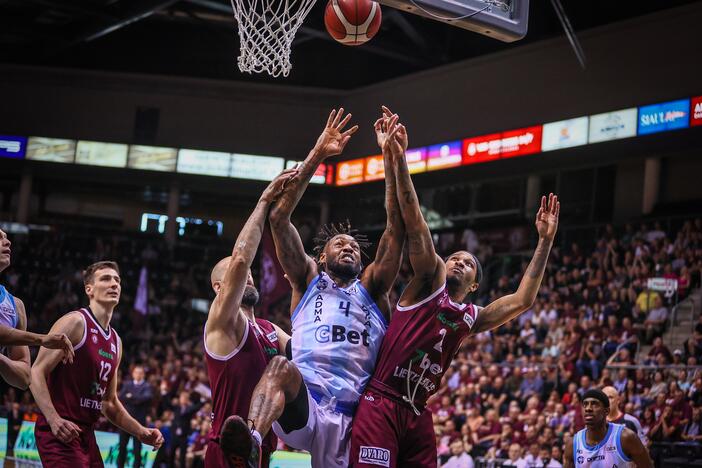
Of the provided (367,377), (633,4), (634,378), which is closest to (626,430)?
(367,377)

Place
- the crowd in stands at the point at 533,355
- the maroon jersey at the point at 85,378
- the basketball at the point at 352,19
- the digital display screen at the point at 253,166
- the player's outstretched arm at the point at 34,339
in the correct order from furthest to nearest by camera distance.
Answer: the digital display screen at the point at 253,166
the crowd in stands at the point at 533,355
the basketball at the point at 352,19
the maroon jersey at the point at 85,378
the player's outstretched arm at the point at 34,339

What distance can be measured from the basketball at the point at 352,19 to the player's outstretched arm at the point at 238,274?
2.36 m

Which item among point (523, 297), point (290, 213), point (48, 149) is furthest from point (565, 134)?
point (290, 213)

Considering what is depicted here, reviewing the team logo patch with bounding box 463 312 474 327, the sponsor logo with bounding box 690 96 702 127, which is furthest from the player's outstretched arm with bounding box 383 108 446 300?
the sponsor logo with bounding box 690 96 702 127

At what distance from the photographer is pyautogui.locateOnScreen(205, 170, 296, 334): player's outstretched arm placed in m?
5.27

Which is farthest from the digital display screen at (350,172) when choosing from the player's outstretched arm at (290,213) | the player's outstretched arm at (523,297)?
the player's outstretched arm at (290,213)

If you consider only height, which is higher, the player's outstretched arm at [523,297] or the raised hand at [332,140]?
the raised hand at [332,140]

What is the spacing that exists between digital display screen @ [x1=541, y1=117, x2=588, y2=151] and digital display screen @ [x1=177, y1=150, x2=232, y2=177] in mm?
10161

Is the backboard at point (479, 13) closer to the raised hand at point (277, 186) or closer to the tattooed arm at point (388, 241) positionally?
the tattooed arm at point (388, 241)

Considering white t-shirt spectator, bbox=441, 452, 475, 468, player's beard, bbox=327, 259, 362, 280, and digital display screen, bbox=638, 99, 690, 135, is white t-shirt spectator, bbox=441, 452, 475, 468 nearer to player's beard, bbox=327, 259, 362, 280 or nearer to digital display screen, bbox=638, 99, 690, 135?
player's beard, bbox=327, 259, 362, 280

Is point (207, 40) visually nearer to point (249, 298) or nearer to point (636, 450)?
point (636, 450)

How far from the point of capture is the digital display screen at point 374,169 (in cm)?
2453

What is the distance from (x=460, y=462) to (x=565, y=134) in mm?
10756

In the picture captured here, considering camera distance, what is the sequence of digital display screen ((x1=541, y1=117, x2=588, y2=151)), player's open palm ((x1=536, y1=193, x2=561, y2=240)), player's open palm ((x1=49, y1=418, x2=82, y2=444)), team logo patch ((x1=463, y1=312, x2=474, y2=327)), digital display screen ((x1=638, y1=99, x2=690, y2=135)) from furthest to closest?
1. digital display screen ((x1=541, y1=117, x2=588, y2=151))
2. digital display screen ((x1=638, y1=99, x2=690, y2=135))
3. player's open palm ((x1=536, y1=193, x2=561, y2=240))
4. team logo patch ((x1=463, y1=312, x2=474, y2=327))
5. player's open palm ((x1=49, y1=418, x2=82, y2=444))
